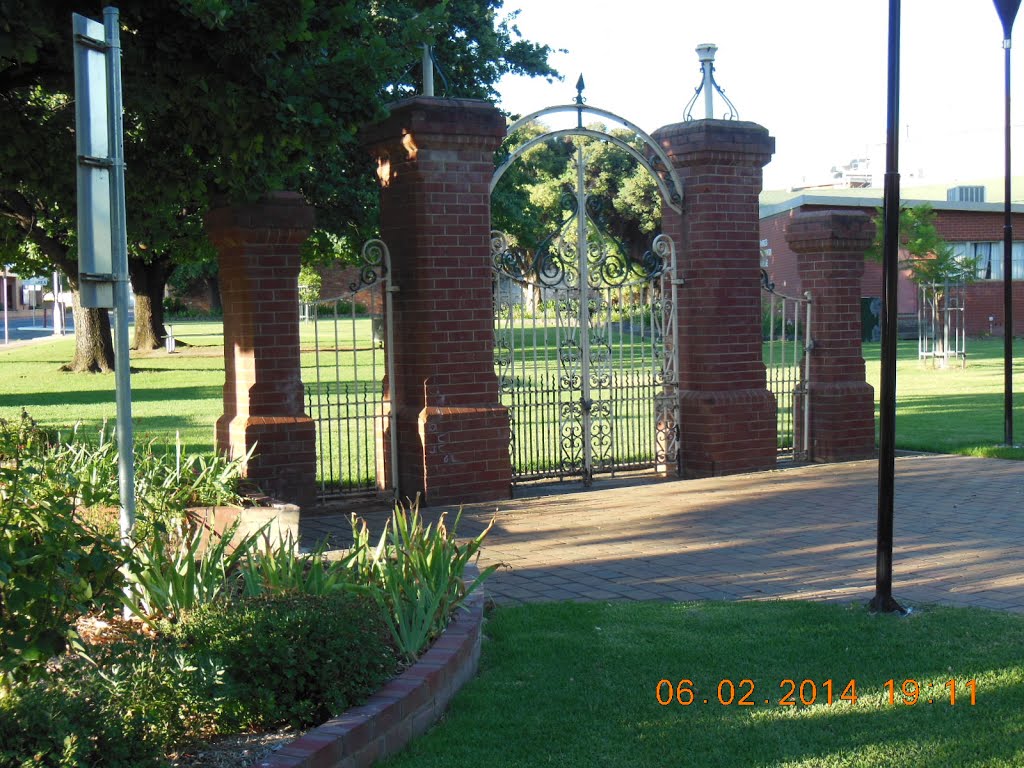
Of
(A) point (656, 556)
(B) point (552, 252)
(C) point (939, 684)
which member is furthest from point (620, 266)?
(C) point (939, 684)

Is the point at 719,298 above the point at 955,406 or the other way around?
above

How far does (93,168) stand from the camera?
486 centimetres

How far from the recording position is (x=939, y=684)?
187 inches

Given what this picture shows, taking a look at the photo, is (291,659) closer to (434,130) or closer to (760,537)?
(760,537)

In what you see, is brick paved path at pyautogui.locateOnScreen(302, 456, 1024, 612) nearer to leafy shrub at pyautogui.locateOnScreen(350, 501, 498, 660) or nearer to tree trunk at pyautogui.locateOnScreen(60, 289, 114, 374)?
leafy shrub at pyautogui.locateOnScreen(350, 501, 498, 660)

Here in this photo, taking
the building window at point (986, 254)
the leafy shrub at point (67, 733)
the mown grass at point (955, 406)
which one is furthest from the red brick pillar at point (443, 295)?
the building window at point (986, 254)

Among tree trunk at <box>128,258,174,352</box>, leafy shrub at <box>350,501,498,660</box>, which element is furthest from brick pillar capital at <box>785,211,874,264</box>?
tree trunk at <box>128,258,174,352</box>

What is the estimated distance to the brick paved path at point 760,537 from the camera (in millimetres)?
6656

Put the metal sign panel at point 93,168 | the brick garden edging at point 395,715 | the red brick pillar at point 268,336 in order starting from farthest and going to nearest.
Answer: the red brick pillar at point 268,336
the metal sign panel at point 93,168
the brick garden edging at point 395,715

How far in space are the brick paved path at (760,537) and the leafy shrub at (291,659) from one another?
211 cm

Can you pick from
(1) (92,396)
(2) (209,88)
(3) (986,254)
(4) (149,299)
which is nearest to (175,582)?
(2) (209,88)

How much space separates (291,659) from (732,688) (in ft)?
6.01

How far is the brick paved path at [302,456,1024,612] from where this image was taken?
6656mm

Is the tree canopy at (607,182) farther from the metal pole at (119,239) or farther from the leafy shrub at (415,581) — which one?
the metal pole at (119,239)
